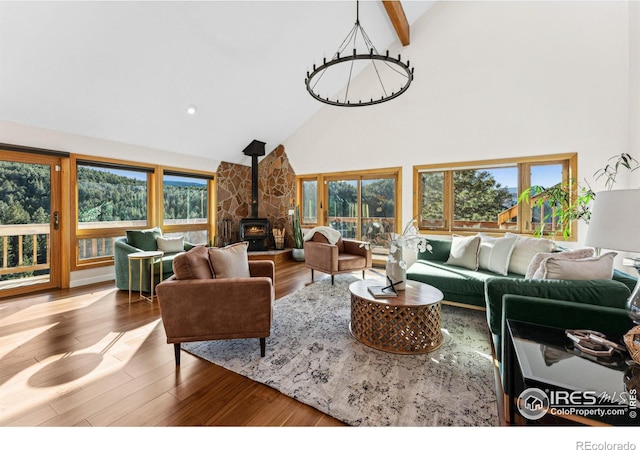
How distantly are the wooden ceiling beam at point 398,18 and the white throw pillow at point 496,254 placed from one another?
3864mm

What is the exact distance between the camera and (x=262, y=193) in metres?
7.24

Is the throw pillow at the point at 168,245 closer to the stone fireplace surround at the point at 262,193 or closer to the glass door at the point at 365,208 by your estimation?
the stone fireplace surround at the point at 262,193

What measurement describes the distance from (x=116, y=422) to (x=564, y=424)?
232cm

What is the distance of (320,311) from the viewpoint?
10.4 feet

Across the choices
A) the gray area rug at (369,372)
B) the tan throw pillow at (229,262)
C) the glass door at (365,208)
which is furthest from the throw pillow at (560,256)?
the glass door at (365,208)

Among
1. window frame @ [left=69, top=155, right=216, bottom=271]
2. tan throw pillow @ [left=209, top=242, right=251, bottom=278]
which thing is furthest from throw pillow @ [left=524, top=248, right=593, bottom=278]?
window frame @ [left=69, top=155, right=216, bottom=271]

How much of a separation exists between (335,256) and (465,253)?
5.72 ft

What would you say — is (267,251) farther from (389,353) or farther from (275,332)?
(389,353)

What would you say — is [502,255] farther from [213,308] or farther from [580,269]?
[213,308]

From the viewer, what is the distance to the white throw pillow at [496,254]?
311 cm

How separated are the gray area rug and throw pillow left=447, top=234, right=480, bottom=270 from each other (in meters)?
0.68

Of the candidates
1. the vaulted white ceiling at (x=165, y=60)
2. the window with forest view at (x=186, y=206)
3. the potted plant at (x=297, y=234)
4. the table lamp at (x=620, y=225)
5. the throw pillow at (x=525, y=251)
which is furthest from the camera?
the potted plant at (x=297, y=234)

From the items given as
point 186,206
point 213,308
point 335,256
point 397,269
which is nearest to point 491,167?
point 335,256

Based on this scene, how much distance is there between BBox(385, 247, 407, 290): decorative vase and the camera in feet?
8.54
